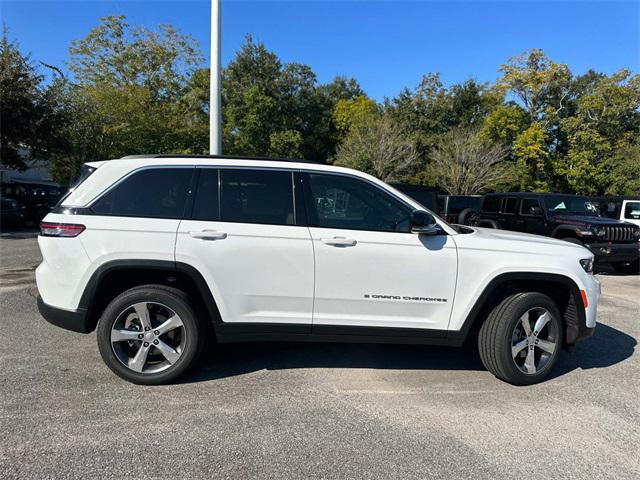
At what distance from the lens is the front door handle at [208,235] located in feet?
12.3

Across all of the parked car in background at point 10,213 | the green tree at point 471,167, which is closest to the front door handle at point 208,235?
the parked car in background at point 10,213

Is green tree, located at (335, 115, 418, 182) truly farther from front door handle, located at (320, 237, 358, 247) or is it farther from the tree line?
front door handle, located at (320, 237, 358, 247)

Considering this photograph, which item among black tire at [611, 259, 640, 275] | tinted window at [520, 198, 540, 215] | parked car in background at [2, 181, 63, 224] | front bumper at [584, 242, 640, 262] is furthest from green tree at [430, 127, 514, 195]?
parked car in background at [2, 181, 63, 224]

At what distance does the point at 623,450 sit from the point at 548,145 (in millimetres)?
41057

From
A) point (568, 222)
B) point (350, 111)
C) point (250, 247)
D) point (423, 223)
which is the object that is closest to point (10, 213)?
point (250, 247)

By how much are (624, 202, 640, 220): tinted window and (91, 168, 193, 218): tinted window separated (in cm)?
1440

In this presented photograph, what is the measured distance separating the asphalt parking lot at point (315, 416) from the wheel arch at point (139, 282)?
63cm

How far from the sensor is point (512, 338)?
13.1 ft

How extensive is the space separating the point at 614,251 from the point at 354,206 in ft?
27.8

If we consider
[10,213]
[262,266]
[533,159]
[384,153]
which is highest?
[533,159]

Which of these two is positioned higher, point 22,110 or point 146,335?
point 22,110

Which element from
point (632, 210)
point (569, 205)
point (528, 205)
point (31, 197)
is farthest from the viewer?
point (31, 197)

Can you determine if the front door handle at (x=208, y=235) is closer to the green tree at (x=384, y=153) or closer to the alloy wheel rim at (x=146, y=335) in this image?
the alloy wheel rim at (x=146, y=335)

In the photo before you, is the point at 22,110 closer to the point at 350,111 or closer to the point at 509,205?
the point at 509,205
